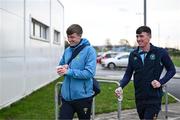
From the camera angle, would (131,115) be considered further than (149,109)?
Yes

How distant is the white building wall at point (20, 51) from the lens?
12180 mm

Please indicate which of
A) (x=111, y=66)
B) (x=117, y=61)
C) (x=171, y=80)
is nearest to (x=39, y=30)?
(x=171, y=80)

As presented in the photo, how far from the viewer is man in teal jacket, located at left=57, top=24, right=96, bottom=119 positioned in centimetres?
571

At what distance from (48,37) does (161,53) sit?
1785 centimetres

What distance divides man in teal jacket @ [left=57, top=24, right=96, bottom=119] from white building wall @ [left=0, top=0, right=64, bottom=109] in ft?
20.4

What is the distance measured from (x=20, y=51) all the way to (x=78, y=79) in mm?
9157

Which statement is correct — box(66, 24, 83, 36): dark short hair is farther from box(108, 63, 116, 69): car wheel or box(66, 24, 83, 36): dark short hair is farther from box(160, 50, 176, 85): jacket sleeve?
box(108, 63, 116, 69): car wheel

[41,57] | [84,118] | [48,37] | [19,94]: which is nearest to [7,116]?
[19,94]

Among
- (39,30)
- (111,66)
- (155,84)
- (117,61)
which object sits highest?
(39,30)

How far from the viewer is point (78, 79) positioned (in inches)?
226

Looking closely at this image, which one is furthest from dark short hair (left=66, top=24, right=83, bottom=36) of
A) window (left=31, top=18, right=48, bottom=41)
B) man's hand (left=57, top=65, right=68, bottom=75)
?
window (left=31, top=18, right=48, bottom=41)

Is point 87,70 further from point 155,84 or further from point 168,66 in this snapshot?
point 168,66

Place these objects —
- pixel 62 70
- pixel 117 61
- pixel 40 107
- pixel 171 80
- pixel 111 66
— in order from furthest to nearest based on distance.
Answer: pixel 111 66 < pixel 117 61 < pixel 171 80 < pixel 40 107 < pixel 62 70

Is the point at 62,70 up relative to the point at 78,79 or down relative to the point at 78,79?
up
